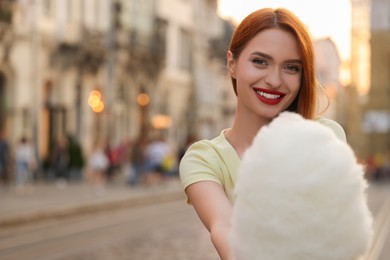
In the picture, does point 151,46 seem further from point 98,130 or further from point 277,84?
point 277,84

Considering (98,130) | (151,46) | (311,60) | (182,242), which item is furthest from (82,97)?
(311,60)

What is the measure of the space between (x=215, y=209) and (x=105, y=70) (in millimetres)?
37725

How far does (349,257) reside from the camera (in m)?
2.04

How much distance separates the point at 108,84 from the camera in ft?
130

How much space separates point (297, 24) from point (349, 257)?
770 millimetres

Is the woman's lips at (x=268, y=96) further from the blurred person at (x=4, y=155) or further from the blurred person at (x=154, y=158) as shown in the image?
the blurred person at (x=154, y=158)

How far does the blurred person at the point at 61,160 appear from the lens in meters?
30.2

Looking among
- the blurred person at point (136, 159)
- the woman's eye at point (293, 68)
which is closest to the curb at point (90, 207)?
the blurred person at point (136, 159)

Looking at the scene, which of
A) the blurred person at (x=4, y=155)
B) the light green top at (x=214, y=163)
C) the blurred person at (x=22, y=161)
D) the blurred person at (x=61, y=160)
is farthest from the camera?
the blurred person at (x=61, y=160)

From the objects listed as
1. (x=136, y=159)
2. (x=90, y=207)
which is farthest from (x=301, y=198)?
(x=136, y=159)

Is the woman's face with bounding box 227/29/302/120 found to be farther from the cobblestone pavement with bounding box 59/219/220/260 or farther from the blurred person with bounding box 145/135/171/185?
the blurred person with bounding box 145/135/171/185

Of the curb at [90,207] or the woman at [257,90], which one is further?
the curb at [90,207]

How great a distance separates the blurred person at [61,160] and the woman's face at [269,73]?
1078 inches

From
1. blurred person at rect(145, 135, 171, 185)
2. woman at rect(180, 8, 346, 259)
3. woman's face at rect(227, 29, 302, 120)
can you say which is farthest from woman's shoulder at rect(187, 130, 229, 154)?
blurred person at rect(145, 135, 171, 185)
